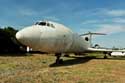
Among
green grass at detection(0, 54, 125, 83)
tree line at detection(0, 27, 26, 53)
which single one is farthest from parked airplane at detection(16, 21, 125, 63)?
tree line at detection(0, 27, 26, 53)

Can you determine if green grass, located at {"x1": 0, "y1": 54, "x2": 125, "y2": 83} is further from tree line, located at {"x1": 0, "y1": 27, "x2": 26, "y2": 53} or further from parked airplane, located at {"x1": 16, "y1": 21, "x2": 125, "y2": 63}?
tree line, located at {"x1": 0, "y1": 27, "x2": 26, "y2": 53}

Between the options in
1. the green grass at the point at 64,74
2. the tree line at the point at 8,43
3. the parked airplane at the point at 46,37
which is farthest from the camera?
the tree line at the point at 8,43

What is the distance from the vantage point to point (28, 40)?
54.8ft

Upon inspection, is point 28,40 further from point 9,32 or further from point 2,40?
point 9,32

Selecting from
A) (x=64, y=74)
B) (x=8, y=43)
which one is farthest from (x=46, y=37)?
(x=8, y=43)

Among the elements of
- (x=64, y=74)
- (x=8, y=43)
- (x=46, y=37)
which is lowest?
(x=64, y=74)

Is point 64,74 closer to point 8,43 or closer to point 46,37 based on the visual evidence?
point 46,37

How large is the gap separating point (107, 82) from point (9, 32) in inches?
1551

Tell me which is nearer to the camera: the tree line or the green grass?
the green grass

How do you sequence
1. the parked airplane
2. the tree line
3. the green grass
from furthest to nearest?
the tree line → the parked airplane → the green grass

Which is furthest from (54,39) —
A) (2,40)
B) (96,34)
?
(2,40)

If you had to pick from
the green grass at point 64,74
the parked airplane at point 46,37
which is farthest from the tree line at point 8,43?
the green grass at point 64,74

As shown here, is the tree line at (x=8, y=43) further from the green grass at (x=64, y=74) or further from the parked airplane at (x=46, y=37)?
the green grass at (x=64, y=74)

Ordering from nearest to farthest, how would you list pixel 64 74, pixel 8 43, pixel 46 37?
pixel 64 74, pixel 46 37, pixel 8 43
